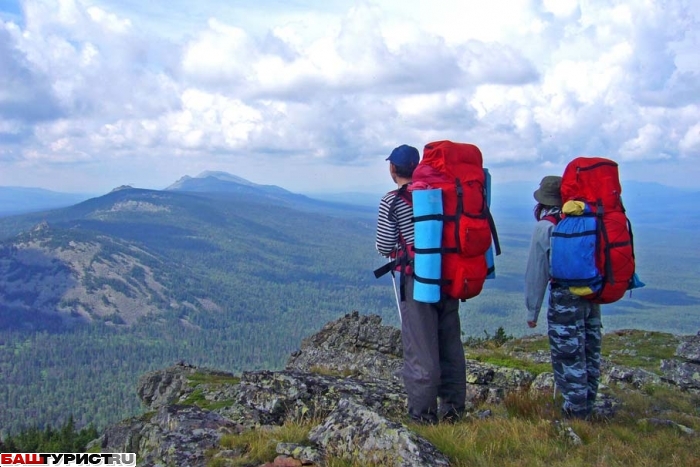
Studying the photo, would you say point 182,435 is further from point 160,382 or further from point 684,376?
point 160,382

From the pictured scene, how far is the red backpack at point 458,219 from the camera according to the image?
7.77m

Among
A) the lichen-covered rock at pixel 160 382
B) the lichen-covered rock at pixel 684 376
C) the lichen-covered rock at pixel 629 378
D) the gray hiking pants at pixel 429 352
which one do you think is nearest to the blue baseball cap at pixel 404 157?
the gray hiking pants at pixel 429 352

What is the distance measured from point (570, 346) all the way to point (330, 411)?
4.08 m

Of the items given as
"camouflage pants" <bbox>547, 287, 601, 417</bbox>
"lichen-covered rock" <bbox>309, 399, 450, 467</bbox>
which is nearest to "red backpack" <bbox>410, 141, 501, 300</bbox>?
"camouflage pants" <bbox>547, 287, 601, 417</bbox>

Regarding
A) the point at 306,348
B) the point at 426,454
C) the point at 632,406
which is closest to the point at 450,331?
the point at 426,454

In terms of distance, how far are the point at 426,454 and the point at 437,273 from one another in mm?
2501

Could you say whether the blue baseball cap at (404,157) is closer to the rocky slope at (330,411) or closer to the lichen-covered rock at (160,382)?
the rocky slope at (330,411)

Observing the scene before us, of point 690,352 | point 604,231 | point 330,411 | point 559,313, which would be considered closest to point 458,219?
point 604,231

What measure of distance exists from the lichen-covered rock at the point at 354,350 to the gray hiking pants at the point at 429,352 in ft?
22.1

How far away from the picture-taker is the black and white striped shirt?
8.10 meters

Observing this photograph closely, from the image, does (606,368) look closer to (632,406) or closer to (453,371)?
(632,406)

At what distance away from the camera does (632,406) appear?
1061 cm

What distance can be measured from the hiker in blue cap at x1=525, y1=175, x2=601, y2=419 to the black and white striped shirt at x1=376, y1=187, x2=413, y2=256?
2022 mm

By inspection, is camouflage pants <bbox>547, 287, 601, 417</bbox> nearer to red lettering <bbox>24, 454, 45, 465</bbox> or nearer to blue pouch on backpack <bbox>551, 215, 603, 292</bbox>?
blue pouch on backpack <bbox>551, 215, 603, 292</bbox>
